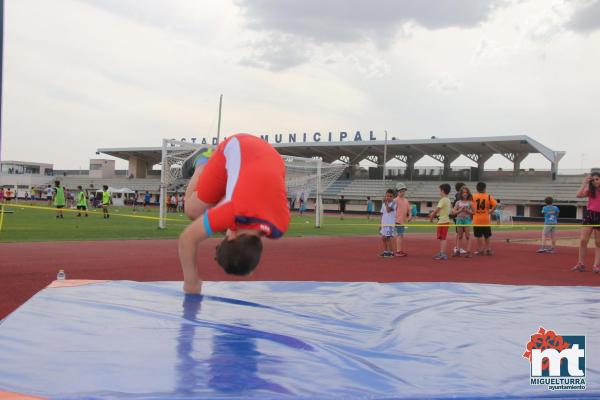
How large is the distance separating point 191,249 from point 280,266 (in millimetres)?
4624

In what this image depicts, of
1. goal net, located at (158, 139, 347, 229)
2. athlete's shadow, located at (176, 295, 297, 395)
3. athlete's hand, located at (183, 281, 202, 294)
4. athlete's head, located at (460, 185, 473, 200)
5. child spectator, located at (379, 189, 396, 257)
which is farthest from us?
goal net, located at (158, 139, 347, 229)

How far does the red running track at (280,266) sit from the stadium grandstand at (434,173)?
1044 inches

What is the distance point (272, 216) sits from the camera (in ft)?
9.48

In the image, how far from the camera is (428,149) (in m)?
41.2

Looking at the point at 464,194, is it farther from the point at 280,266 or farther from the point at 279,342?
the point at 279,342

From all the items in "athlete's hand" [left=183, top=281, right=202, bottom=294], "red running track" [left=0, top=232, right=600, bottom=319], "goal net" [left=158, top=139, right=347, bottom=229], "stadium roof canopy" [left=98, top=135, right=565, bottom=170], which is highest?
"stadium roof canopy" [left=98, top=135, right=565, bottom=170]

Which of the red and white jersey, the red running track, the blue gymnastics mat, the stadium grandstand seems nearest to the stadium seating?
the stadium grandstand

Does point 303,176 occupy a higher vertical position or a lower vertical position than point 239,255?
higher

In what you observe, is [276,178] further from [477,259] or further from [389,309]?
[477,259]

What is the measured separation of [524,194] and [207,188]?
119 ft

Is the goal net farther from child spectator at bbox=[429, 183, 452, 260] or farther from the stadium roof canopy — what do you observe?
the stadium roof canopy

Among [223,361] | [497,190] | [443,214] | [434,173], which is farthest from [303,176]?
[434,173]

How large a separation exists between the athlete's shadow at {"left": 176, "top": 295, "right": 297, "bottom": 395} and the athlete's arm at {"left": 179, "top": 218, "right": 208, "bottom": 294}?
52cm

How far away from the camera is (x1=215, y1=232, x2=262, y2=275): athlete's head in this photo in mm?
2570
